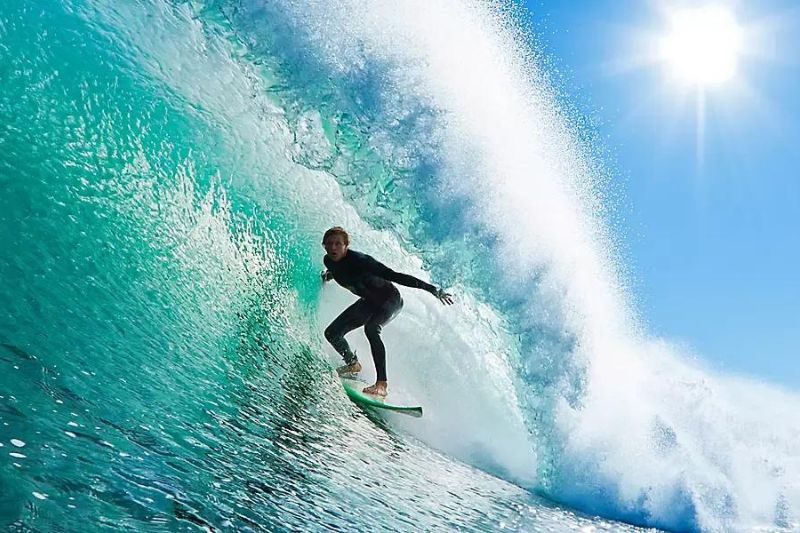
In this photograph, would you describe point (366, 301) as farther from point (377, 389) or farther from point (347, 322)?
point (377, 389)

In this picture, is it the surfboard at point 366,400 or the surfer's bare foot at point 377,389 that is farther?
the surfer's bare foot at point 377,389

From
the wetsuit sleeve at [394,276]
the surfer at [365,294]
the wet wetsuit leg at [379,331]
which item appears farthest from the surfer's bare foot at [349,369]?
the wetsuit sleeve at [394,276]

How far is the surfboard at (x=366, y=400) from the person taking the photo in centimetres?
588

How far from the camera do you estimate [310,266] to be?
25.3ft

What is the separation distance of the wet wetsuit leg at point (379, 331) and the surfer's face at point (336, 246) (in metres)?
0.79

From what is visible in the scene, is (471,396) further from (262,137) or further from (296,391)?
(262,137)

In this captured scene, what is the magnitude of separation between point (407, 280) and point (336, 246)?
2.56 feet

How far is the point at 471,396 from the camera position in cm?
A: 776

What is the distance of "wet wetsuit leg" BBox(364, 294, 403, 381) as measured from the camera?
618 centimetres

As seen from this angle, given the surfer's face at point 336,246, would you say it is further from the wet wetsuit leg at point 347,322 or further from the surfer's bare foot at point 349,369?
the surfer's bare foot at point 349,369

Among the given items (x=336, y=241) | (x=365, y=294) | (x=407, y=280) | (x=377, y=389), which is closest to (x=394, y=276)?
(x=407, y=280)

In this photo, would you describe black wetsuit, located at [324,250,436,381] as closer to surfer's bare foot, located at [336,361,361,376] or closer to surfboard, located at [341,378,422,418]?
surfer's bare foot, located at [336,361,361,376]

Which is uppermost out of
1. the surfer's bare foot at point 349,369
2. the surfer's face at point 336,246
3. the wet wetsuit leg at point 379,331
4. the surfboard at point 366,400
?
the surfer's face at point 336,246

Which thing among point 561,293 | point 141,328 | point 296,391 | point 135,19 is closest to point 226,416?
point 141,328
